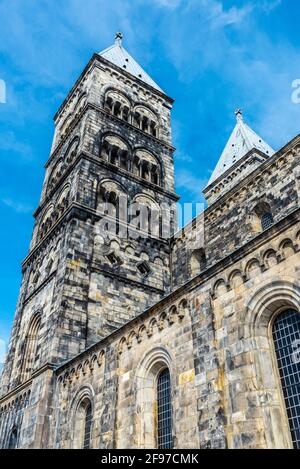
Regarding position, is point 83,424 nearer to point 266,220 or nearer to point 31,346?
point 31,346

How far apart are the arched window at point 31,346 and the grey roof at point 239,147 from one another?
1792cm

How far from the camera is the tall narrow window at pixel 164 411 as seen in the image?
1274 centimetres

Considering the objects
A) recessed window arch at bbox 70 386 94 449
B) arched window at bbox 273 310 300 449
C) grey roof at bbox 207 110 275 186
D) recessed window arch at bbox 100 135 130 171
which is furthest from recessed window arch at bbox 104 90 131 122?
arched window at bbox 273 310 300 449

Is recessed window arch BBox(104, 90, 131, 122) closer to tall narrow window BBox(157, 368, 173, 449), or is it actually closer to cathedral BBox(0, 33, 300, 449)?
cathedral BBox(0, 33, 300, 449)

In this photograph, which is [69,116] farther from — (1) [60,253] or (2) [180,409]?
(2) [180,409]

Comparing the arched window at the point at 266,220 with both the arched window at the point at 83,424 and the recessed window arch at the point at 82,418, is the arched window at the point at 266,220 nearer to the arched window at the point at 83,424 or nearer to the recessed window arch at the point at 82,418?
the recessed window arch at the point at 82,418

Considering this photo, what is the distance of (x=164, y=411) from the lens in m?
13.2

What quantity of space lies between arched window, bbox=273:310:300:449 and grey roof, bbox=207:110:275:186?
23868 mm

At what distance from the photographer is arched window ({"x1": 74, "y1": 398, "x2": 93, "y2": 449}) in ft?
51.7

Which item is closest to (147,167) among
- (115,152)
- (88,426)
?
(115,152)

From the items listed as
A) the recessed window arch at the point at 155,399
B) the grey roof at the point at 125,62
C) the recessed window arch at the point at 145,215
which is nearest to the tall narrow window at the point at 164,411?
the recessed window arch at the point at 155,399

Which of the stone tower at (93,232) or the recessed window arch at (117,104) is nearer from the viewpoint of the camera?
the stone tower at (93,232)

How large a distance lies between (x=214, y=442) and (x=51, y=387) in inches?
386

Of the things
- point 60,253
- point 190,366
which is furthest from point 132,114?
point 190,366
